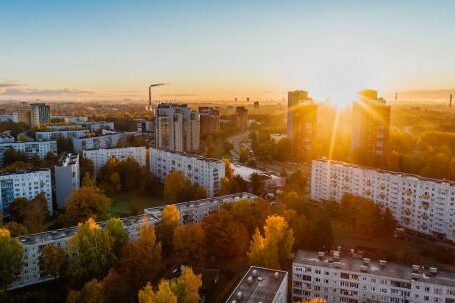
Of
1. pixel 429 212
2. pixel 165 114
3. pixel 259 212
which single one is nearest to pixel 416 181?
pixel 429 212

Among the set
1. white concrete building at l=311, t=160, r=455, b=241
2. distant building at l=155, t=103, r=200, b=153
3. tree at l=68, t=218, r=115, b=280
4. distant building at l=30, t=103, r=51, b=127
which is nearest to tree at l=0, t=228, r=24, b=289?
tree at l=68, t=218, r=115, b=280

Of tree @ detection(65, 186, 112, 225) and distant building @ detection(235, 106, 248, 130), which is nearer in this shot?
tree @ detection(65, 186, 112, 225)

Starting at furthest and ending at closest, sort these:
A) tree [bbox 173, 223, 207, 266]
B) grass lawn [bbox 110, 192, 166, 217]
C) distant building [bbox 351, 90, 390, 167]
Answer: distant building [bbox 351, 90, 390, 167] < grass lawn [bbox 110, 192, 166, 217] < tree [bbox 173, 223, 207, 266]

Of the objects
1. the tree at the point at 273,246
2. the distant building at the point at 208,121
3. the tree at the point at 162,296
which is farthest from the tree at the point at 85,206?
the distant building at the point at 208,121

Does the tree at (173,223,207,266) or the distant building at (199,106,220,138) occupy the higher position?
the distant building at (199,106,220,138)

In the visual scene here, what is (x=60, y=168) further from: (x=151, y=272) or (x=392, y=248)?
(x=392, y=248)

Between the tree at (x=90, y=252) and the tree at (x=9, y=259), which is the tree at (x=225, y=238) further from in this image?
the tree at (x=9, y=259)

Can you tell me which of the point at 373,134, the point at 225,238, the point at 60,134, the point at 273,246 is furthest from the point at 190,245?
the point at 60,134

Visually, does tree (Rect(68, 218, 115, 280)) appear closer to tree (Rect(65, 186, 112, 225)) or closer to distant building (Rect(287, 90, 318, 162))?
tree (Rect(65, 186, 112, 225))
